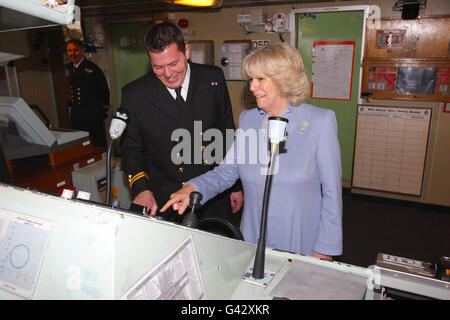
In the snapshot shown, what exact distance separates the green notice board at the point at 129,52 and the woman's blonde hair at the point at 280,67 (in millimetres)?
4450

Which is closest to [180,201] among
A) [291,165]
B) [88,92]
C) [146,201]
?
[146,201]

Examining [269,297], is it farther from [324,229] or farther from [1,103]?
[1,103]

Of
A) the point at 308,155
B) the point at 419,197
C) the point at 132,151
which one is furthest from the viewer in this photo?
the point at 419,197

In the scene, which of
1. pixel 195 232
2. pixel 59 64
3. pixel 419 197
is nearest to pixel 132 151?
pixel 195 232

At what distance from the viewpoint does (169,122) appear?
220 cm

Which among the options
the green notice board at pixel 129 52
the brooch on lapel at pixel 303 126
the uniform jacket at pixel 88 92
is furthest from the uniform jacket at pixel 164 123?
the green notice board at pixel 129 52

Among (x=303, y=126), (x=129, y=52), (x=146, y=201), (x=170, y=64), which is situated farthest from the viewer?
(x=129, y=52)

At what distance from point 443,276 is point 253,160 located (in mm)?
898

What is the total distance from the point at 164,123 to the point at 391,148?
320 cm

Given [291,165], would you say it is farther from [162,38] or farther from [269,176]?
[162,38]

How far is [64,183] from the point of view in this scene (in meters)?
2.82

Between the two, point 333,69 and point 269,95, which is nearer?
point 269,95

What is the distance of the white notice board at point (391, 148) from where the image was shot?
4.12 metres

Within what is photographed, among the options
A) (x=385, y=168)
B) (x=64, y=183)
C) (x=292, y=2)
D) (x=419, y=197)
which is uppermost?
(x=292, y=2)
